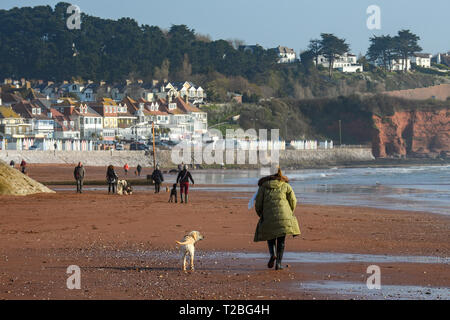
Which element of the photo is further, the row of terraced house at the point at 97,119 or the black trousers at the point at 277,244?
the row of terraced house at the point at 97,119

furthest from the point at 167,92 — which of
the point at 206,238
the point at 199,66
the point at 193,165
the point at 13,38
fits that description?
Answer: the point at 206,238

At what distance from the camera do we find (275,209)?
1259 centimetres

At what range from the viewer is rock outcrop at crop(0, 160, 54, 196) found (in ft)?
94.2

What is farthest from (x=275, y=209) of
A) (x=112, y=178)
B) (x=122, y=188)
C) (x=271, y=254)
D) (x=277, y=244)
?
(x=112, y=178)

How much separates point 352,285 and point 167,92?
466ft

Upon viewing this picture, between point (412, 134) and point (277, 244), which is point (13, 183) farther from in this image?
point (412, 134)

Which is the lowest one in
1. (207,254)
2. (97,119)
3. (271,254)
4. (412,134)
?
(207,254)

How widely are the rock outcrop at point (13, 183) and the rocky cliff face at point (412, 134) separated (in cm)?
10502

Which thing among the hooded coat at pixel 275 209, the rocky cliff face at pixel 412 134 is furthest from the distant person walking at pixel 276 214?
the rocky cliff face at pixel 412 134

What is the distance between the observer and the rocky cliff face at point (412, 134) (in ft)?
442

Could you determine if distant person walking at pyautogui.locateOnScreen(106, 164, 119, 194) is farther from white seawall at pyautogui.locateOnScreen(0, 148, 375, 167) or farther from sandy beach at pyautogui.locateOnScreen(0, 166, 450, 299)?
white seawall at pyautogui.locateOnScreen(0, 148, 375, 167)

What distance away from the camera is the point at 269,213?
12.6 m

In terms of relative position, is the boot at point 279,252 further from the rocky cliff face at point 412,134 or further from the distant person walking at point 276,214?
the rocky cliff face at point 412,134

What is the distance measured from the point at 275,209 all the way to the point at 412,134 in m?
132
